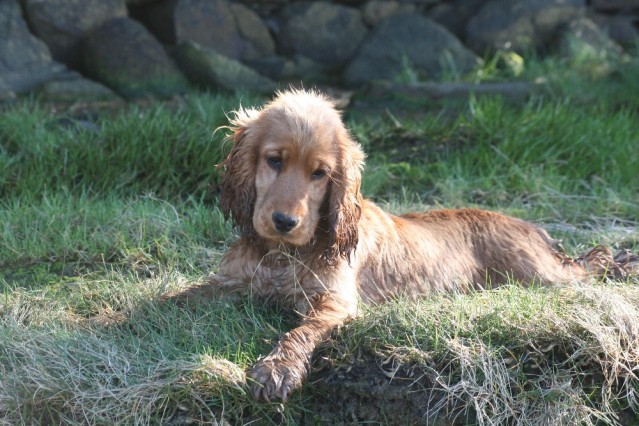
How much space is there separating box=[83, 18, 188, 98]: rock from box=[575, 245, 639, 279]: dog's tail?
16.1 feet

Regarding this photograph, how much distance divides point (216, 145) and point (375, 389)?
3606mm

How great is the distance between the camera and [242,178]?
4852mm

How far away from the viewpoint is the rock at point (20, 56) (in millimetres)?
9091

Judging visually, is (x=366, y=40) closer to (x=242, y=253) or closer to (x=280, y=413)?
(x=242, y=253)

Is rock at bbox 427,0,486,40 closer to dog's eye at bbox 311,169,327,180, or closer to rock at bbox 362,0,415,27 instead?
rock at bbox 362,0,415,27

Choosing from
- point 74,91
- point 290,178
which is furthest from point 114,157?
point 290,178

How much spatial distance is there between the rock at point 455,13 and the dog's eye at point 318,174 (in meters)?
7.23

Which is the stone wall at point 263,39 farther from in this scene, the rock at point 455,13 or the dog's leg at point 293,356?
the dog's leg at point 293,356

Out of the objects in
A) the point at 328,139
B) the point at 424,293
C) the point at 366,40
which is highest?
the point at 328,139

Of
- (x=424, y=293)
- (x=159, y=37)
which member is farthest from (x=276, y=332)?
(x=159, y=37)

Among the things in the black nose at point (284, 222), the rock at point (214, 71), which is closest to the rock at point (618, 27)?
the rock at point (214, 71)

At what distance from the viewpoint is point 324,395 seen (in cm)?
440

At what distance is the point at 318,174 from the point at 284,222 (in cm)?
38

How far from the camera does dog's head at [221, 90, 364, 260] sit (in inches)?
180
